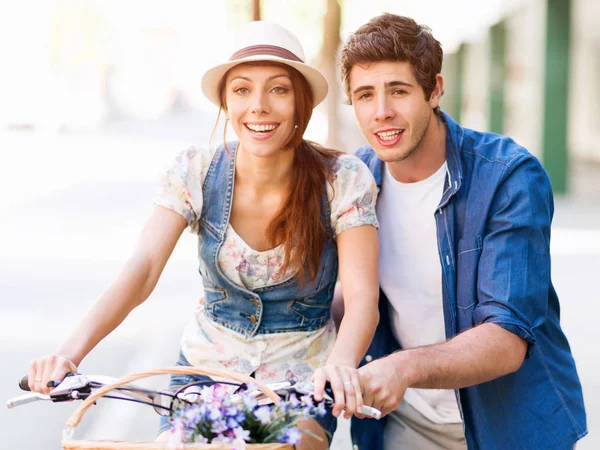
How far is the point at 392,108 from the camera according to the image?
3.52 metres

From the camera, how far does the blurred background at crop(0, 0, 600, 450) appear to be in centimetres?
692

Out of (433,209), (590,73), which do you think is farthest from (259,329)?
(590,73)

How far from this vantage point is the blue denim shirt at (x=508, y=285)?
3137 millimetres

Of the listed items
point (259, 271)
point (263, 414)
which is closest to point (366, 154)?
point (259, 271)

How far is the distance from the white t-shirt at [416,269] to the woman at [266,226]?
24cm

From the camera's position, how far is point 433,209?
11.7 ft

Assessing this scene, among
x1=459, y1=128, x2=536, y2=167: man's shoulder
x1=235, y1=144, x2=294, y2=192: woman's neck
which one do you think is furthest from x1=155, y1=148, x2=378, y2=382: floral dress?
x1=459, y1=128, x2=536, y2=167: man's shoulder

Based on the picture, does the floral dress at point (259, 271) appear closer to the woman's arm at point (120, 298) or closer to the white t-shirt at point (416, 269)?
the woman's arm at point (120, 298)

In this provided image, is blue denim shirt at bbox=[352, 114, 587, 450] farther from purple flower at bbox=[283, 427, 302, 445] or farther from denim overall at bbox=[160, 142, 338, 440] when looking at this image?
purple flower at bbox=[283, 427, 302, 445]

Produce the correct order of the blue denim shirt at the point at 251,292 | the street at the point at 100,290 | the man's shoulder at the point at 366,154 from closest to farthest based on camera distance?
the blue denim shirt at the point at 251,292
the man's shoulder at the point at 366,154
the street at the point at 100,290

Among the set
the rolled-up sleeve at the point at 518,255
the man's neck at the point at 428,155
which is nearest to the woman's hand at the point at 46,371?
the rolled-up sleeve at the point at 518,255

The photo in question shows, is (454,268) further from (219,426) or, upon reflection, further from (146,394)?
(219,426)

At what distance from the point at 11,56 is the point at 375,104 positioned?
178 feet

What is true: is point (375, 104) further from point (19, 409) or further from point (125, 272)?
point (19, 409)
